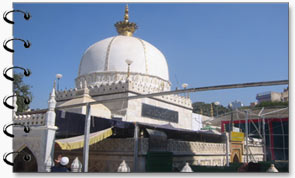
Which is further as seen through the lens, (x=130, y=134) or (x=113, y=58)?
(x=113, y=58)

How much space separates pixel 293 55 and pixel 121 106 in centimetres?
1142

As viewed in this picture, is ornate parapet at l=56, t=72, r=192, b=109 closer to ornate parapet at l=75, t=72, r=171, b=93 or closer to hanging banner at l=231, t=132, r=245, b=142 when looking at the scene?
ornate parapet at l=75, t=72, r=171, b=93

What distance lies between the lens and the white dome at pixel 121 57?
19766 millimetres

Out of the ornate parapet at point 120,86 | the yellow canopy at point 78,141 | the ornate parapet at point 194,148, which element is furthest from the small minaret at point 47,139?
the ornate parapet at point 120,86

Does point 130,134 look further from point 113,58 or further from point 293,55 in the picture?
point 113,58

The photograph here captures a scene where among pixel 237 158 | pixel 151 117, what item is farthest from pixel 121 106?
pixel 237 158

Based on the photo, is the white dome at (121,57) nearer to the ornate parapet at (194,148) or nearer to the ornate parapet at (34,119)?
the ornate parapet at (194,148)

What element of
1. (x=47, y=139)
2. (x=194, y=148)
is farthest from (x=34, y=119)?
(x=194, y=148)

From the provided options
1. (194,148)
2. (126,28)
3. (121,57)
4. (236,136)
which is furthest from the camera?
(126,28)

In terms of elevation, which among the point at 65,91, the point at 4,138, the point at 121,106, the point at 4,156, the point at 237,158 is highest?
the point at 65,91

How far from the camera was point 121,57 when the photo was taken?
19891 millimetres

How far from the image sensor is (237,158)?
16.2 metres

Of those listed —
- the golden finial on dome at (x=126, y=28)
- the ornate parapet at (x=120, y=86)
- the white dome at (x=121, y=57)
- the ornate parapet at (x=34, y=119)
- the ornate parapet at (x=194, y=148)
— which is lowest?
the ornate parapet at (x=194, y=148)

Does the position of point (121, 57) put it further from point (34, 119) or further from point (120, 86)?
point (34, 119)
